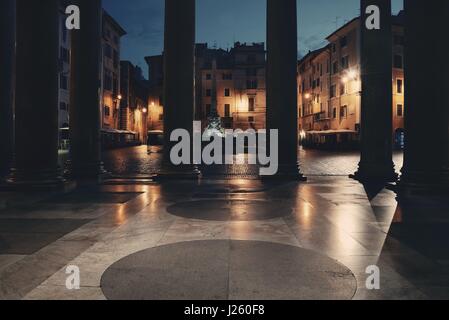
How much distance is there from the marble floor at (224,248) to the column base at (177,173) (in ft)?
13.9

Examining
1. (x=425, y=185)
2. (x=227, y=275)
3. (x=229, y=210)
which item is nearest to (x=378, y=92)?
(x=425, y=185)

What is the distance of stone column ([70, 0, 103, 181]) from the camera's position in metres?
13.0

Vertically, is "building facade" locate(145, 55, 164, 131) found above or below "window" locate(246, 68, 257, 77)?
below

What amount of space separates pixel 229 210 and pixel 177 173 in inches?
231

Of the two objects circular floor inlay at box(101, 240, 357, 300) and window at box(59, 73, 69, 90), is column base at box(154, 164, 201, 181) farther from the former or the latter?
window at box(59, 73, 69, 90)

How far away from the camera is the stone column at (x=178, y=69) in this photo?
40.6 ft

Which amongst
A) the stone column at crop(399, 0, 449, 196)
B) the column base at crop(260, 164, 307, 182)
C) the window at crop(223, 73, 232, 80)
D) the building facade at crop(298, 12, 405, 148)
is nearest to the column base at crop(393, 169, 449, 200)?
the stone column at crop(399, 0, 449, 196)

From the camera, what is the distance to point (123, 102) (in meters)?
62.9

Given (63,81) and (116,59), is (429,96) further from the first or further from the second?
(116,59)

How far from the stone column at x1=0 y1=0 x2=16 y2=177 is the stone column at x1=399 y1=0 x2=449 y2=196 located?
13269 mm

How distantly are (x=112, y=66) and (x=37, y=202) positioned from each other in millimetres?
52350

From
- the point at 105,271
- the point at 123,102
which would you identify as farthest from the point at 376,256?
the point at 123,102

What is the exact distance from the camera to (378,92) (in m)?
12.8
